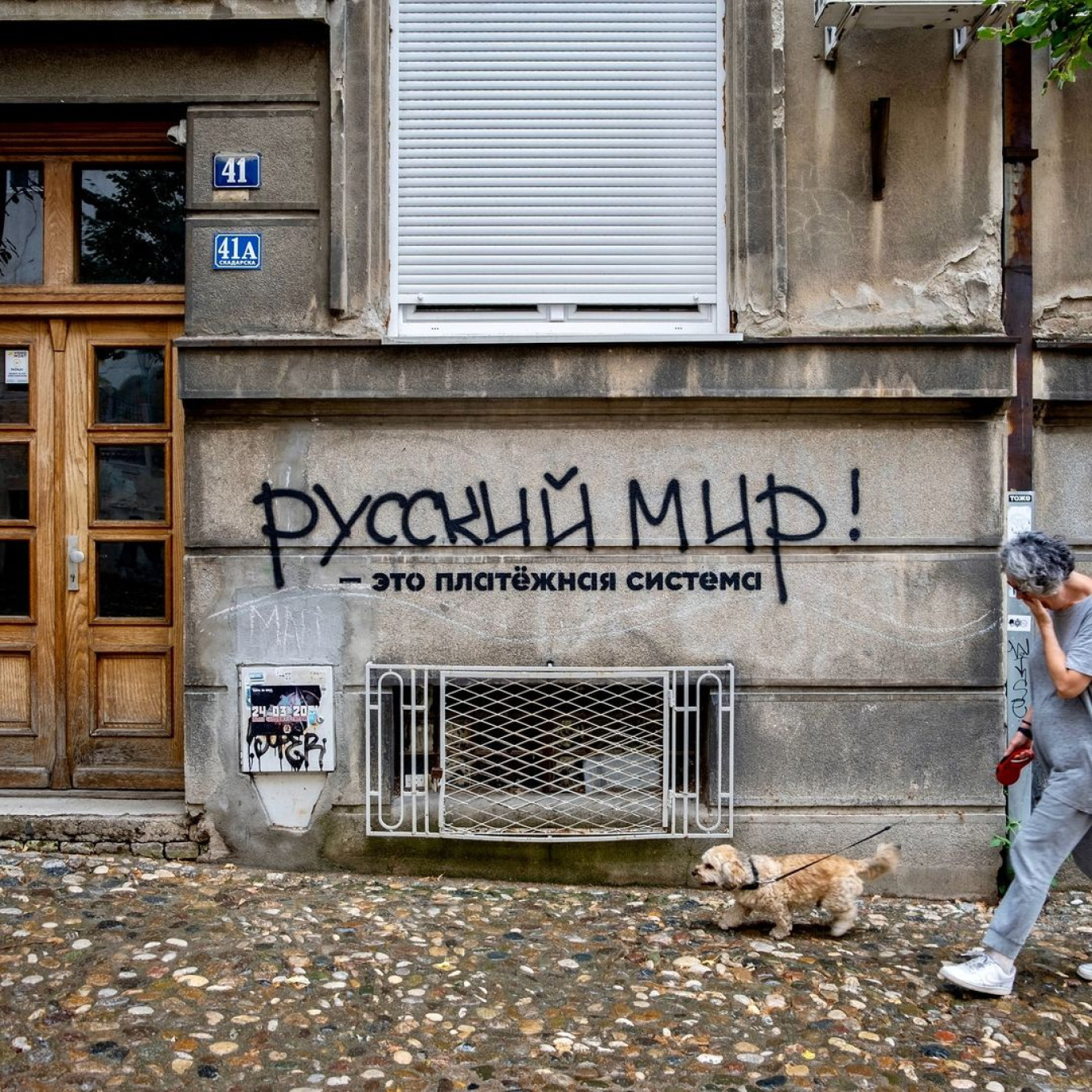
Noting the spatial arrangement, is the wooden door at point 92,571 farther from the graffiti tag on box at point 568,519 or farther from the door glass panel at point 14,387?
the graffiti tag on box at point 568,519

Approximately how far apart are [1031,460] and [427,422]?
298cm

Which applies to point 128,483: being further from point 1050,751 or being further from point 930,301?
point 1050,751

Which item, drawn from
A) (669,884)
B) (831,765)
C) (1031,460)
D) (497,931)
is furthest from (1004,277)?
(497,931)

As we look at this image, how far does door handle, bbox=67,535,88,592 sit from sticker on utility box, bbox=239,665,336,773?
1142 millimetres

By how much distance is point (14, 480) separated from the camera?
5.54 metres

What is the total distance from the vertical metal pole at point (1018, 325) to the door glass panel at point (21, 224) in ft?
16.3

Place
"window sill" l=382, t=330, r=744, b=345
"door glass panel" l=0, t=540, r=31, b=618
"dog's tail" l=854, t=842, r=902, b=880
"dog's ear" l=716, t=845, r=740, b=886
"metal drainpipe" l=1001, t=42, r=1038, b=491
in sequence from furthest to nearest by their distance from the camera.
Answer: "door glass panel" l=0, t=540, r=31, b=618, "metal drainpipe" l=1001, t=42, r=1038, b=491, "window sill" l=382, t=330, r=744, b=345, "dog's tail" l=854, t=842, r=902, b=880, "dog's ear" l=716, t=845, r=740, b=886

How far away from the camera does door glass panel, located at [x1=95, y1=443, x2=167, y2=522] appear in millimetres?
5516

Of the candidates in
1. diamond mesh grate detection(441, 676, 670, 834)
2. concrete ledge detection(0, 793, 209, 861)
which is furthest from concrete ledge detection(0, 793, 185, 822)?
diamond mesh grate detection(441, 676, 670, 834)

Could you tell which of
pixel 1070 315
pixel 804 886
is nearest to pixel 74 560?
pixel 804 886

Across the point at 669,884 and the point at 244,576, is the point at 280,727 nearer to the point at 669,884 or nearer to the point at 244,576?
the point at 244,576

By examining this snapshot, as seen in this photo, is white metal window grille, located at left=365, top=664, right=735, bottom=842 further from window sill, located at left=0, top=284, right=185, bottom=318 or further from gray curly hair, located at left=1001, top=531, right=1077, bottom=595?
window sill, located at left=0, top=284, right=185, bottom=318

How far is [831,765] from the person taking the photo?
5.06 meters

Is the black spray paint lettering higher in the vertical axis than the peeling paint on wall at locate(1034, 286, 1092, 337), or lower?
lower
